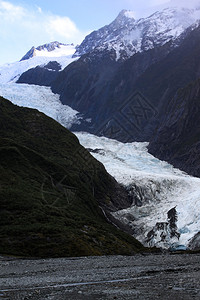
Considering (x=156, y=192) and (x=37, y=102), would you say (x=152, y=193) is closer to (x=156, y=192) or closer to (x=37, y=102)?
(x=156, y=192)

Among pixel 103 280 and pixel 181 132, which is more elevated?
pixel 181 132

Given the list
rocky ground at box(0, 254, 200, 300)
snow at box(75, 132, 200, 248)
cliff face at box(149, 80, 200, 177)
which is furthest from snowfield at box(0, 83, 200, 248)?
rocky ground at box(0, 254, 200, 300)

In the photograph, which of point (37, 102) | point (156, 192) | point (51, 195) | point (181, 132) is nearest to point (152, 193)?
point (156, 192)

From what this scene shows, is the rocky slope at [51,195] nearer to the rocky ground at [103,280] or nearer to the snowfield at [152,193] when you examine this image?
the snowfield at [152,193]

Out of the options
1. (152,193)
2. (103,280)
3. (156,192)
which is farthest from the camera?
(156,192)

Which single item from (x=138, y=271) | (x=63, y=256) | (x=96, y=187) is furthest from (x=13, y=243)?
(x=96, y=187)

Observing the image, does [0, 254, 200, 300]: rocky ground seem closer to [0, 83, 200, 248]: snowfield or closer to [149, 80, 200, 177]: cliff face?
[0, 83, 200, 248]: snowfield
